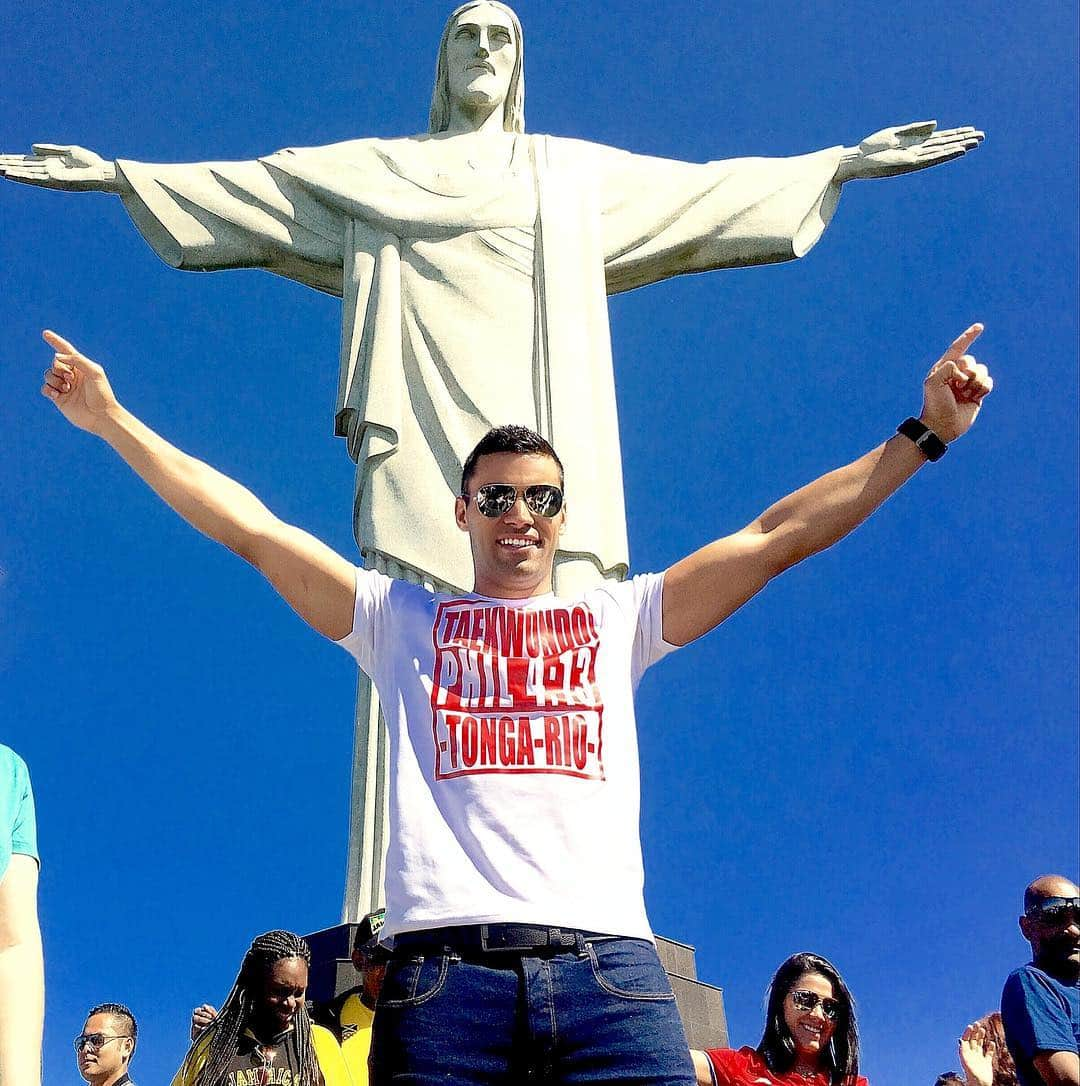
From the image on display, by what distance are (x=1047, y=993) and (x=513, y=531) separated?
7.60 feet

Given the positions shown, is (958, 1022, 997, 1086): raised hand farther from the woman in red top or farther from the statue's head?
the statue's head

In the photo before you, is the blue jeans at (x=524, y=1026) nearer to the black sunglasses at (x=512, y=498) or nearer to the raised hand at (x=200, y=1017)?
the black sunglasses at (x=512, y=498)

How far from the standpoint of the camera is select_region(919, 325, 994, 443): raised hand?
3002 millimetres

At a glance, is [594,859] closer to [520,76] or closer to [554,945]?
[554,945]

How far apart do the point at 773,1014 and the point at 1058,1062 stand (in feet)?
2.57

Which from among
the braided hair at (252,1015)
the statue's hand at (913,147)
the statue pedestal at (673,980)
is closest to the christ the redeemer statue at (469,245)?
the statue's hand at (913,147)

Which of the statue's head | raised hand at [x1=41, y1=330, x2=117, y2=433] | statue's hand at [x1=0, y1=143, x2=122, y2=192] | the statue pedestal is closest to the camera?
raised hand at [x1=41, y1=330, x2=117, y2=433]

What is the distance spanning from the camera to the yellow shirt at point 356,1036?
489 centimetres

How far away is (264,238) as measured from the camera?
8.76 metres

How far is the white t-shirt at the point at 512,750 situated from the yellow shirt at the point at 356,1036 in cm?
195

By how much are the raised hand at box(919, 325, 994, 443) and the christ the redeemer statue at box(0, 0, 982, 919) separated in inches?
184

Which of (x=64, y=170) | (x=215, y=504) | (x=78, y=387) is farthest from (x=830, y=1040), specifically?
(x=64, y=170)

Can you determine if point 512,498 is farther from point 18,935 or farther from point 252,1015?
point 252,1015

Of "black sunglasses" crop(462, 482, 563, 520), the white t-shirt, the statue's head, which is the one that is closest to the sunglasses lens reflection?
"black sunglasses" crop(462, 482, 563, 520)
